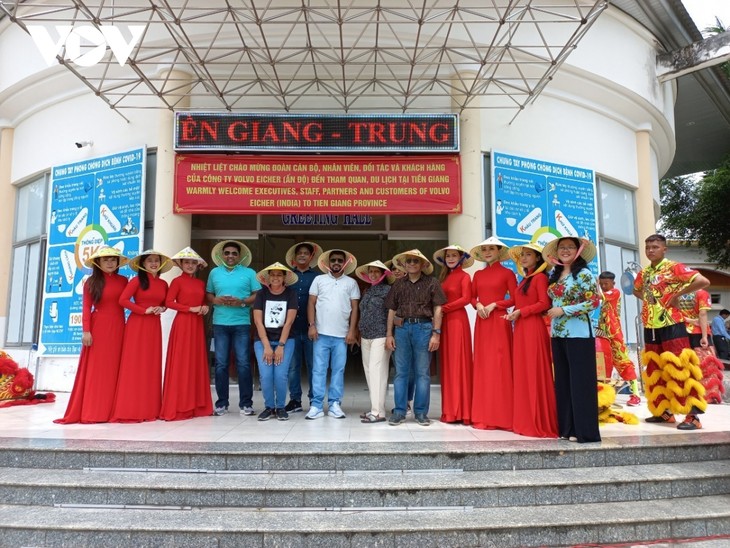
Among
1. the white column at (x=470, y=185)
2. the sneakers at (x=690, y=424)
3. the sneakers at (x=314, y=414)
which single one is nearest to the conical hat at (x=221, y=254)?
the sneakers at (x=314, y=414)

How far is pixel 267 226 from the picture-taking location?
794 centimetres

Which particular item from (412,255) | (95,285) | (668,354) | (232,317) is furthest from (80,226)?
(668,354)

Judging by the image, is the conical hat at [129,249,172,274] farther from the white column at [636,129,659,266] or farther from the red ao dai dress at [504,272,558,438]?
the white column at [636,129,659,266]

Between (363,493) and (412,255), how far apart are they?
2.19 m

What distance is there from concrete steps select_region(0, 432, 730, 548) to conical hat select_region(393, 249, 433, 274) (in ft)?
5.57

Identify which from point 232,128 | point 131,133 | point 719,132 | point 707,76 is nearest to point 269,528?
point 232,128

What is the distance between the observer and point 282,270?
501 cm

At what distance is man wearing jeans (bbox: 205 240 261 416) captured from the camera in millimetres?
5336

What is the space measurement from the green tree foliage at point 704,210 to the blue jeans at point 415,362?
1293cm

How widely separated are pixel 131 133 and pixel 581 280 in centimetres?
616

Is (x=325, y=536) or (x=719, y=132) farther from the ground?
(x=719, y=132)

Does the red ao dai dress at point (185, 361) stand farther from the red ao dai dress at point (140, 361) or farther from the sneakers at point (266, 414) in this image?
the sneakers at point (266, 414)

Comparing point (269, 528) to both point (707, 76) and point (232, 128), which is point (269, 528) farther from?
point (707, 76)

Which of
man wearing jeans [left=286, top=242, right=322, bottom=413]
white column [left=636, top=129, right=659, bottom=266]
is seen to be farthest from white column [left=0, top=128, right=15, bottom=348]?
white column [left=636, top=129, right=659, bottom=266]
